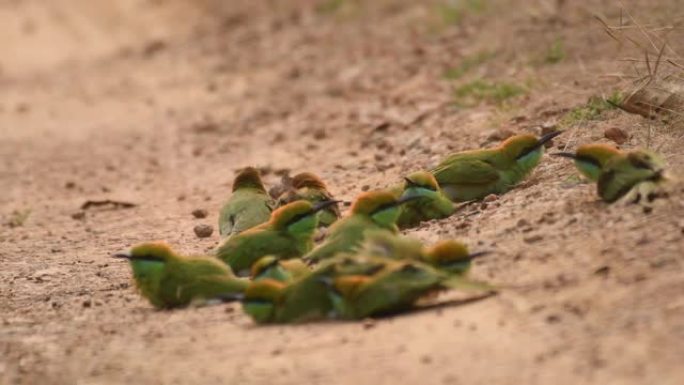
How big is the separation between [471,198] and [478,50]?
12.5 ft

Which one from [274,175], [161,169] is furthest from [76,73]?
[274,175]

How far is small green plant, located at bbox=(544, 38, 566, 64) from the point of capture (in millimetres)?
8797

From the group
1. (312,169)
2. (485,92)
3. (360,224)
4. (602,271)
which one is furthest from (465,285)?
(485,92)

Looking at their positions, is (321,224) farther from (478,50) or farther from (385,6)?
(385,6)

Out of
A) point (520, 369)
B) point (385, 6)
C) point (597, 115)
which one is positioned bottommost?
point (520, 369)

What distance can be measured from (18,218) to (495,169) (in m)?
2.96

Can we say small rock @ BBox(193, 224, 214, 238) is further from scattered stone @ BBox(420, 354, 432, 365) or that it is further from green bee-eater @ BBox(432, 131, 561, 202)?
scattered stone @ BBox(420, 354, 432, 365)

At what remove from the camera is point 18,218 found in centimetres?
798

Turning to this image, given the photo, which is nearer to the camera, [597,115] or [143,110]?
[597,115]

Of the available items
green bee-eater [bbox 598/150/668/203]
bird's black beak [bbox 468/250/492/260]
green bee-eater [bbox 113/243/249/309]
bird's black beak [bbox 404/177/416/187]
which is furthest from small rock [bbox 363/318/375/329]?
bird's black beak [bbox 404/177/416/187]

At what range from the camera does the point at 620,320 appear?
4328 millimetres

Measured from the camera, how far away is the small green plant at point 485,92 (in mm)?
8391

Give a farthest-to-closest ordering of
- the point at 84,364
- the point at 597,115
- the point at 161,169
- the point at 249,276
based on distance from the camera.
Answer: the point at 161,169 → the point at 597,115 → the point at 249,276 → the point at 84,364

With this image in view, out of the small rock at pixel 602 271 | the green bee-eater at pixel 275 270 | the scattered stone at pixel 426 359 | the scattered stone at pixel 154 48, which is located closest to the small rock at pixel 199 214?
the green bee-eater at pixel 275 270
